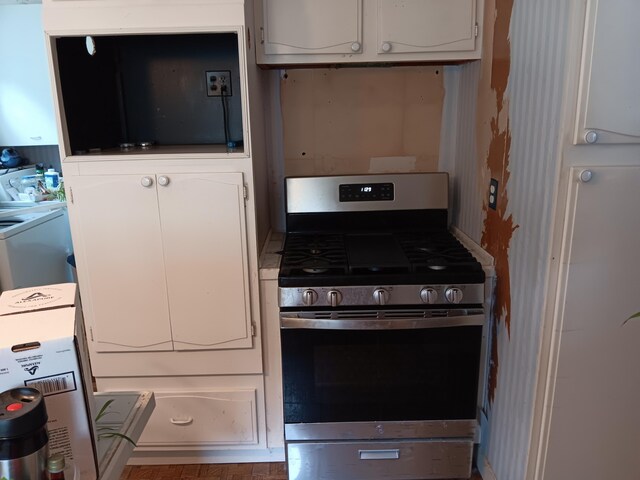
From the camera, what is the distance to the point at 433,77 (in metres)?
2.23

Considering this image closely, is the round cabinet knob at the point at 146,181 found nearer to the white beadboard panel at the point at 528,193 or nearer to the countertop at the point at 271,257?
the countertop at the point at 271,257

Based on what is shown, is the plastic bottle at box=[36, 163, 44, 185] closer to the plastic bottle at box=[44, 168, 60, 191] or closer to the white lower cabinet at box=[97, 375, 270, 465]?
the plastic bottle at box=[44, 168, 60, 191]

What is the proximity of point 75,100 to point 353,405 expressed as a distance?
154cm

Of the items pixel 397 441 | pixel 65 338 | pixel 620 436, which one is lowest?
pixel 397 441

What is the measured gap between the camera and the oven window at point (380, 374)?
5.73 feet

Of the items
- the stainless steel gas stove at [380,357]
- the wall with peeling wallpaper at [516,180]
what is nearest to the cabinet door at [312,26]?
the wall with peeling wallpaper at [516,180]

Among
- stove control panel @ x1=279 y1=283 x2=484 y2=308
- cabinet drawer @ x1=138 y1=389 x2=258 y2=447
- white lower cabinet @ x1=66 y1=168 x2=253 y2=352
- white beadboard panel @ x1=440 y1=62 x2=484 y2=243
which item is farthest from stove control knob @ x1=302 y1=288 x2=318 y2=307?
white beadboard panel @ x1=440 y1=62 x2=484 y2=243

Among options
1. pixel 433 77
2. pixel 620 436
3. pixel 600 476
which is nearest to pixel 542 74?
pixel 433 77

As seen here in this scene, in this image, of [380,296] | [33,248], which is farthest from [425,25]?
[33,248]

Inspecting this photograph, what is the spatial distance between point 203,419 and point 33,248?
1.38 metres

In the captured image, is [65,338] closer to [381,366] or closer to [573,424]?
[381,366]

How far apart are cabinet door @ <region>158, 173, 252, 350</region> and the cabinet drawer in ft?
0.72

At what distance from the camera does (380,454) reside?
1.86 m

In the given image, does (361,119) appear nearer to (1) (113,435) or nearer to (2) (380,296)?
(2) (380,296)
